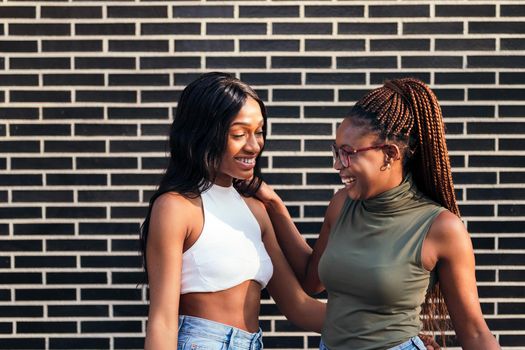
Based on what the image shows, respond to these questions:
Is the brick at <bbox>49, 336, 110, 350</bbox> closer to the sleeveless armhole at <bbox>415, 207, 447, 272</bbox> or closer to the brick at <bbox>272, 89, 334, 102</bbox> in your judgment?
the brick at <bbox>272, 89, 334, 102</bbox>

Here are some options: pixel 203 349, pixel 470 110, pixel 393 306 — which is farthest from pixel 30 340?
pixel 470 110

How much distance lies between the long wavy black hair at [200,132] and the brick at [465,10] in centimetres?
181

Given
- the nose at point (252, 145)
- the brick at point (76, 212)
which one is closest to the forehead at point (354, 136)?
the nose at point (252, 145)

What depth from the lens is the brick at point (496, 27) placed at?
4133 mm

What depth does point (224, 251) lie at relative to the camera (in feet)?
8.81

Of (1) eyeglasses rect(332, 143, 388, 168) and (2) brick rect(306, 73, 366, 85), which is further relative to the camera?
(2) brick rect(306, 73, 366, 85)

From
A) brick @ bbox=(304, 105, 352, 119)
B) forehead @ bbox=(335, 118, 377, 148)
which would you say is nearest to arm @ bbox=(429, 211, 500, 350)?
forehead @ bbox=(335, 118, 377, 148)

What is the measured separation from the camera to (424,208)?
2.55 meters

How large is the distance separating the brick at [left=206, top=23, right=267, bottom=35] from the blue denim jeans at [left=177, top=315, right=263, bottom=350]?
1920 mm

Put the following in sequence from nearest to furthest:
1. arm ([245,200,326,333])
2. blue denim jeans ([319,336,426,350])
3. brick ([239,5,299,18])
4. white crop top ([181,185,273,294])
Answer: blue denim jeans ([319,336,426,350])
white crop top ([181,185,273,294])
arm ([245,200,326,333])
brick ([239,5,299,18])

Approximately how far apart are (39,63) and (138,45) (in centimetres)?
56

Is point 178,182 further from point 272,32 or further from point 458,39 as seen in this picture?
point 458,39

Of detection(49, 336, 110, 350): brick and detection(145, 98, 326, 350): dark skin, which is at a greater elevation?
detection(145, 98, 326, 350): dark skin

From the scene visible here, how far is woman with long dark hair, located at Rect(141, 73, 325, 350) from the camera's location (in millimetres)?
2551
